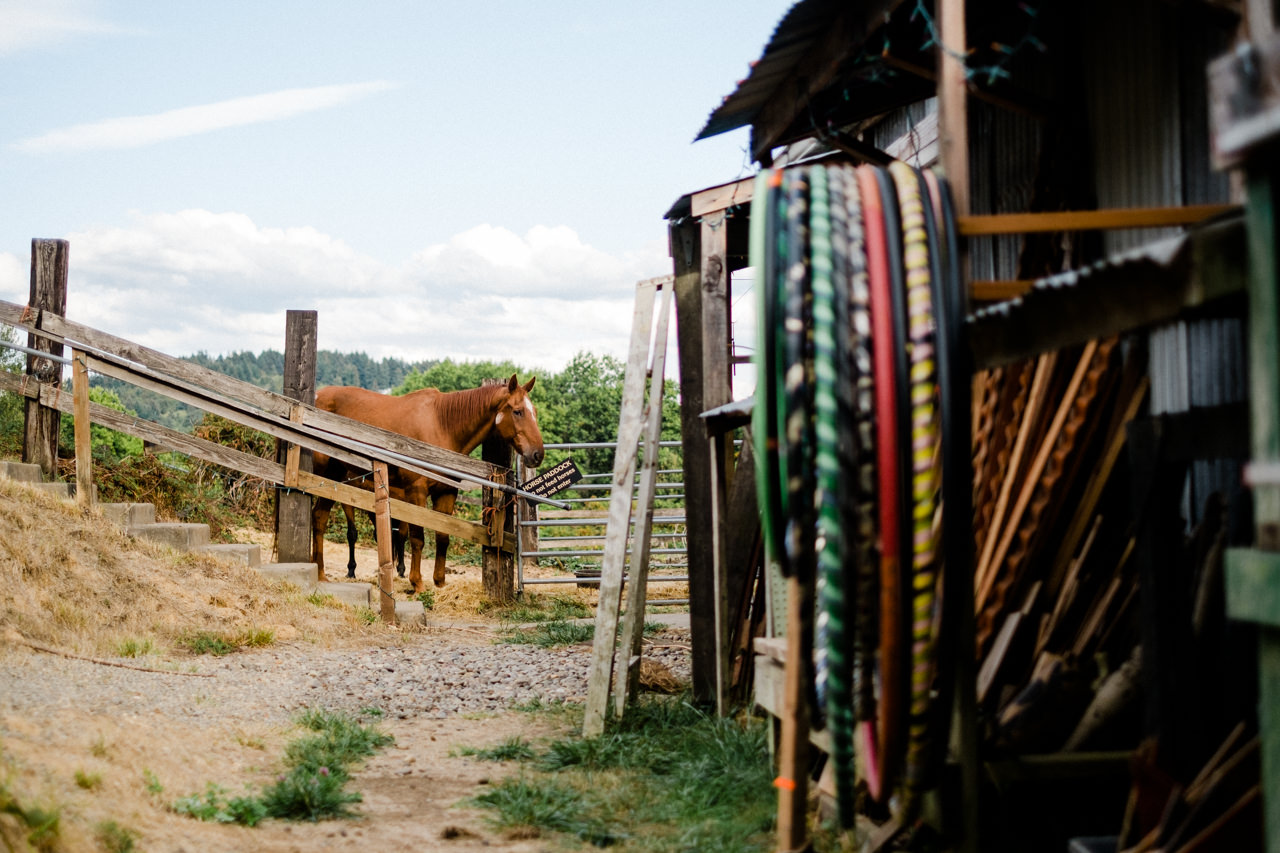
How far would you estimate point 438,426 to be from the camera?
11695 mm

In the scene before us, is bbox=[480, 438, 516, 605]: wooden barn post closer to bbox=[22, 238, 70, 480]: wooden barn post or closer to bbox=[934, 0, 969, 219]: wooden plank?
bbox=[22, 238, 70, 480]: wooden barn post

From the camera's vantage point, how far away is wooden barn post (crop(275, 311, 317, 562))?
956cm

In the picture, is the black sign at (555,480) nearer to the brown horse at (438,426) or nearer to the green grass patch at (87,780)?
the brown horse at (438,426)

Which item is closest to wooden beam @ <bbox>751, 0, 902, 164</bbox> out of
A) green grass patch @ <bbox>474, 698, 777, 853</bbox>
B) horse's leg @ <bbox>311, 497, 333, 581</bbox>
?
green grass patch @ <bbox>474, 698, 777, 853</bbox>

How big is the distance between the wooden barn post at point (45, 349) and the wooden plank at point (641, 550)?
5.64 metres

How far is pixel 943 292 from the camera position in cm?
239

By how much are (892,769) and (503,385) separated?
9510 millimetres

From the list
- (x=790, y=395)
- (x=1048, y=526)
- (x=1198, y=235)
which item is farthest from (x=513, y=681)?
(x=1198, y=235)

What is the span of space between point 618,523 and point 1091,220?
3.29 meters

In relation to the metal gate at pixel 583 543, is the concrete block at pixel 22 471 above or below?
above

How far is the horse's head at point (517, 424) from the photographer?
11.2 meters

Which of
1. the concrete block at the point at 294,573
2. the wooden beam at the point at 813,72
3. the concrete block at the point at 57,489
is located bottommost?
the concrete block at the point at 294,573

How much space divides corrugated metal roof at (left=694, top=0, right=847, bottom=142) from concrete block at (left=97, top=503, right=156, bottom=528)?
19.0 ft

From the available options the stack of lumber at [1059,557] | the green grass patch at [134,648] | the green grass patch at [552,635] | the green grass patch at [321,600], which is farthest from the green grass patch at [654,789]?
the green grass patch at [321,600]
